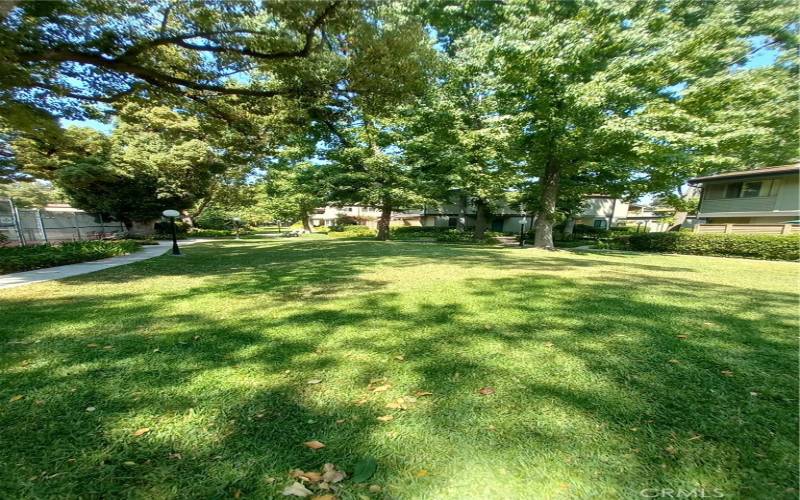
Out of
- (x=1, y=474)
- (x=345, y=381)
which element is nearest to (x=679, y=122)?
(x=345, y=381)

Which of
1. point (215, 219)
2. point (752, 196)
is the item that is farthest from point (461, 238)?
point (215, 219)

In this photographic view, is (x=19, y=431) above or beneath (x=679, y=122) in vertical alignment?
beneath

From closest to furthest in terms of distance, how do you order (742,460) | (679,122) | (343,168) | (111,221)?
(742,460)
(679,122)
(343,168)
(111,221)

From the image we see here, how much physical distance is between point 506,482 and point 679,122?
612 inches

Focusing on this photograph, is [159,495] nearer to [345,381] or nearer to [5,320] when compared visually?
[345,381]

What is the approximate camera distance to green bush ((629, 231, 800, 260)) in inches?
→ 537

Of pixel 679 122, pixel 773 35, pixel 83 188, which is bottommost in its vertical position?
pixel 83 188

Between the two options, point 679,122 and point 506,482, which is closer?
point 506,482

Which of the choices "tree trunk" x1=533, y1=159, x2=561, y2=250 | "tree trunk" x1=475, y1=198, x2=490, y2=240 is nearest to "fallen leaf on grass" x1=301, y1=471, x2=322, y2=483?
"tree trunk" x1=533, y1=159, x2=561, y2=250

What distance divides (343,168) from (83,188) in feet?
46.7

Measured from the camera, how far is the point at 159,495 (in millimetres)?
1593

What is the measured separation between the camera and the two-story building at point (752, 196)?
Answer: 18203 mm

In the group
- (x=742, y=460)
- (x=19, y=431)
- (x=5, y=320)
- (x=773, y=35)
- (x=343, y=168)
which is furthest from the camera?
(x=343, y=168)

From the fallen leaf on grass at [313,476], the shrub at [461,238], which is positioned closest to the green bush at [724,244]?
the shrub at [461,238]
